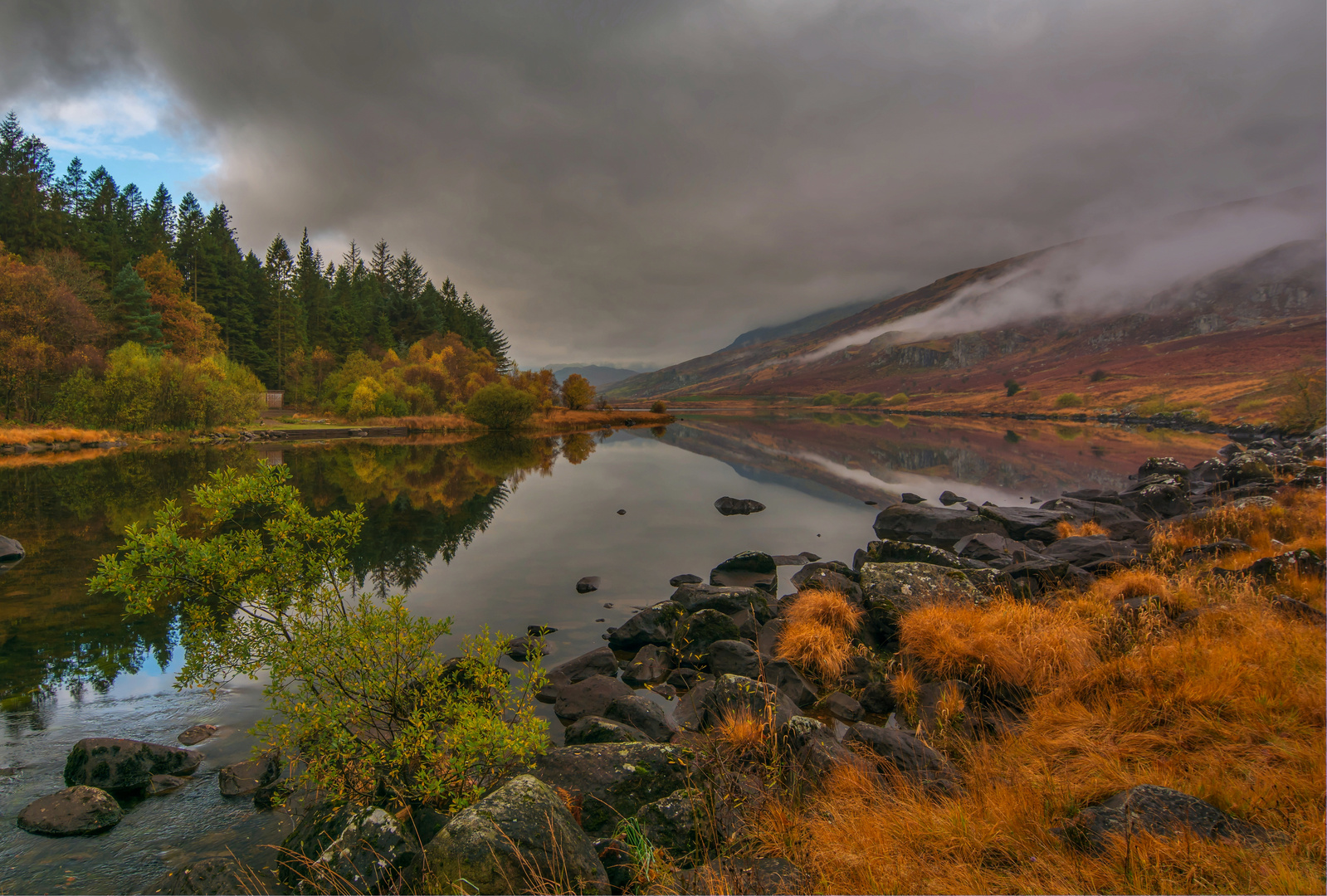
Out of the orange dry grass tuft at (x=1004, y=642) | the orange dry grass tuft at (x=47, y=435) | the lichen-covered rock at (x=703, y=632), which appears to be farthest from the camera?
the orange dry grass tuft at (x=47, y=435)

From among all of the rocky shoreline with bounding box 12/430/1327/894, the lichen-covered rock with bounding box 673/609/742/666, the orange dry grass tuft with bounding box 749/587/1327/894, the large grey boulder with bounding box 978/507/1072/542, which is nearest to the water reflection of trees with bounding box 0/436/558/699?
the rocky shoreline with bounding box 12/430/1327/894

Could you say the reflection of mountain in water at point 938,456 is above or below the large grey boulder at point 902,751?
below

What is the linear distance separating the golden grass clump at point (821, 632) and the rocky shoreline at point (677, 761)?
0.19m

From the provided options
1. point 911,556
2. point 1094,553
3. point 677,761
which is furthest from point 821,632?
point 1094,553

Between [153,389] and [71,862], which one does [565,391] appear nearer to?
[153,389]

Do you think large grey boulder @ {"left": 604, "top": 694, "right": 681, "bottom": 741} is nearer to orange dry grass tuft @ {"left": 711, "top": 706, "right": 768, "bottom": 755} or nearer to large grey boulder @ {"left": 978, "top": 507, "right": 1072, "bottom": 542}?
orange dry grass tuft @ {"left": 711, "top": 706, "right": 768, "bottom": 755}

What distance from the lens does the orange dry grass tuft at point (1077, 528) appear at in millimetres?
16625

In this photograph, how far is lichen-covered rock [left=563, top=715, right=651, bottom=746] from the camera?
22.8 ft

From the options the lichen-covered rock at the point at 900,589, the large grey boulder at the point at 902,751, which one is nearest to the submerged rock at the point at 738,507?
the lichen-covered rock at the point at 900,589

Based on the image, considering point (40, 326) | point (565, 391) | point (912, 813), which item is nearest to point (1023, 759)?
point (912, 813)

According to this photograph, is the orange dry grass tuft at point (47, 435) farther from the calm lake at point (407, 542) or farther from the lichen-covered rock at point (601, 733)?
the lichen-covered rock at point (601, 733)

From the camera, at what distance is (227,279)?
7938 centimetres

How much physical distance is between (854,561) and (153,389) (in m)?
58.6

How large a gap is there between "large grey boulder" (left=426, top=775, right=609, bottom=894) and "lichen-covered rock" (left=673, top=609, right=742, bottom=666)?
611cm
